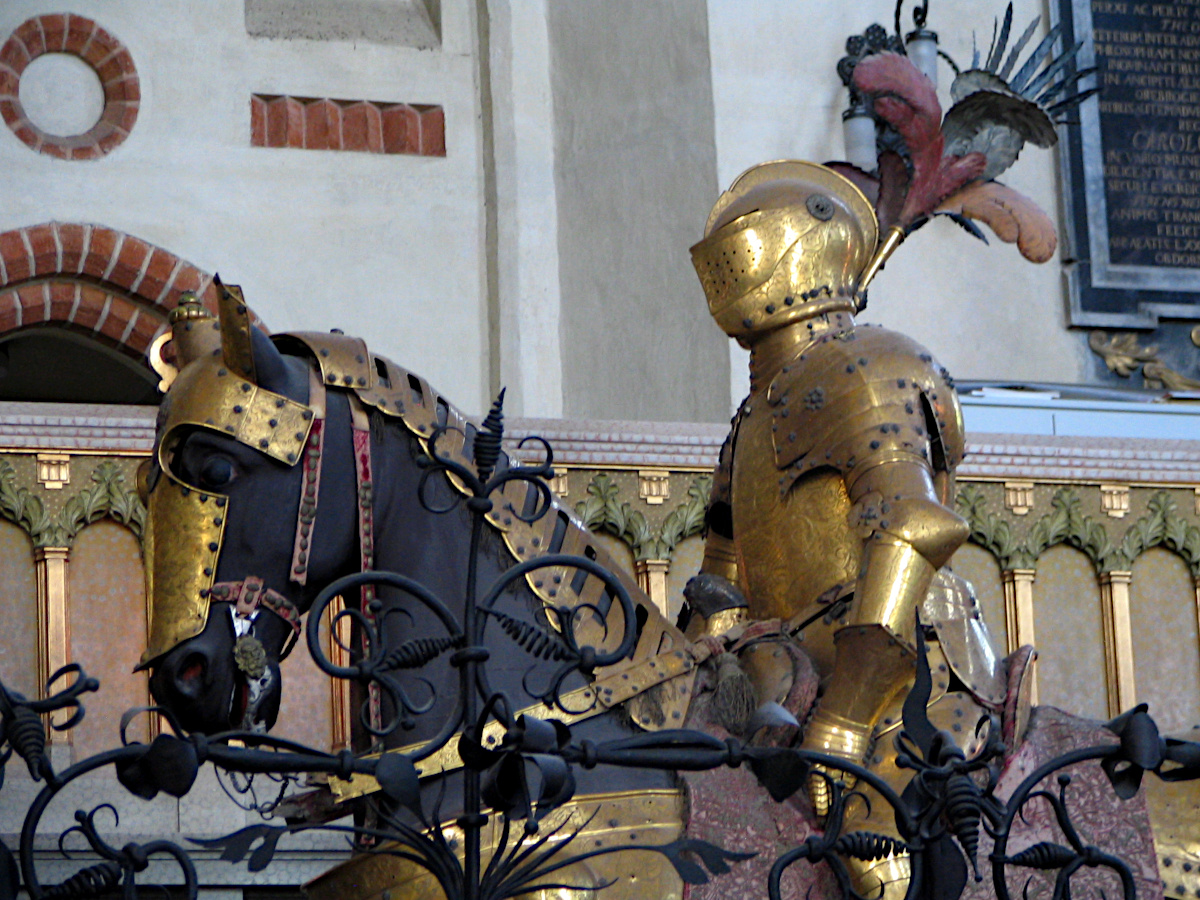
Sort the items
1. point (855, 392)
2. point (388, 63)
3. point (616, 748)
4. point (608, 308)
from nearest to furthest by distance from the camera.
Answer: point (616, 748) → point (855, 392) → point (608, 308) → point (388, 63)

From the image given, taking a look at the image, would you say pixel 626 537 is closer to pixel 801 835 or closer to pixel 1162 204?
pixel 801 835

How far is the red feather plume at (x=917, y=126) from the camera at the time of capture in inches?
177

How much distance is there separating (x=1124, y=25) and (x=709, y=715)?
6227mm

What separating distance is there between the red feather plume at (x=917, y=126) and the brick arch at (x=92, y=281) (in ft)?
12.1

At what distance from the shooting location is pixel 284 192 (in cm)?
819

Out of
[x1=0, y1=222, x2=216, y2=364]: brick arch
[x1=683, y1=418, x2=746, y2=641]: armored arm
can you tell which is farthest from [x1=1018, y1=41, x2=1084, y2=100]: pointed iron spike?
[x1=0, y1=222, x2=216, y2=364]: brick arch

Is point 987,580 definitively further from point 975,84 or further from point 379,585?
point 379,585

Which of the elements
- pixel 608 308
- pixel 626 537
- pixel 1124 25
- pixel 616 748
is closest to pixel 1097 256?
pixel 1124 25

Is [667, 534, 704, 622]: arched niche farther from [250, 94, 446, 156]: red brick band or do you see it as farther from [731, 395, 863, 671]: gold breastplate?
[250, 94, 446, 156]: red brick band

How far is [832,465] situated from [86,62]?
517cm

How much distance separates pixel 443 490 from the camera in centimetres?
324

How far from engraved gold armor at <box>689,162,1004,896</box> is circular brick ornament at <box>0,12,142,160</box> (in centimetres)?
435

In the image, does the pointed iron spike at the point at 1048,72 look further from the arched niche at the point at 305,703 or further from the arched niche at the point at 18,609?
the arched niche at the point at 18,609

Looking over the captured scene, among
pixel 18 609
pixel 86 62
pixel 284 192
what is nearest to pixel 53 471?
pixel 18 609
